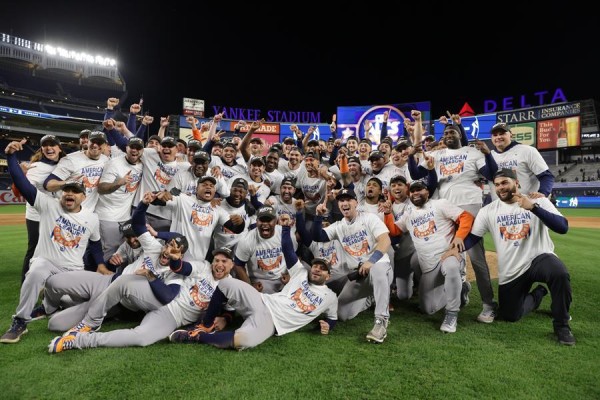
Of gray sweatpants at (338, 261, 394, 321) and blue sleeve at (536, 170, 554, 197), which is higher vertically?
blue sleeve at (536, 170, 554, 197)

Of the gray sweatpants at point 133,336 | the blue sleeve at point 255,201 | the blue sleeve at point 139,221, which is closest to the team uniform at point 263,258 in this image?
the blue sleeve at point 255,201

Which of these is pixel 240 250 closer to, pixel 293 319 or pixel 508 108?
pixel 293 319

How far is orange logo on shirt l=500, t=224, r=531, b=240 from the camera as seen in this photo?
4477 mm

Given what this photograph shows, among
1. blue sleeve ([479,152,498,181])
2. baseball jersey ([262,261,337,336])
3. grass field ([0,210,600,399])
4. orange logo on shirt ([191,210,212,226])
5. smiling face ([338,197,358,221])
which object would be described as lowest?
grass field ([0,210,600,399])

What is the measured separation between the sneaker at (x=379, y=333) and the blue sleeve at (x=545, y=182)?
276 cm

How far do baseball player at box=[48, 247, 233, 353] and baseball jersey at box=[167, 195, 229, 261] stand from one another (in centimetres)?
59

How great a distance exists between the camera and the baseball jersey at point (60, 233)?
4372mm

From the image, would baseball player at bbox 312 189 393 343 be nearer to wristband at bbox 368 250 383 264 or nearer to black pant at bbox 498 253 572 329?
wristband at bbox 368 250 383 264

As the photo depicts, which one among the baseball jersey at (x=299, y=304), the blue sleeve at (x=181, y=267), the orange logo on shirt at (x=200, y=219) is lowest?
the baseball jersey at (x=299, y=304)

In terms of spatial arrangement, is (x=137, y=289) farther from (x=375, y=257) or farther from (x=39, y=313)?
(x=375, y=257)

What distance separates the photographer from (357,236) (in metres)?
5.11

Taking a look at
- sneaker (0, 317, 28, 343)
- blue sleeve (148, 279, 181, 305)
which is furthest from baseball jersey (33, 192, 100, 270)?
blue sleeve (148, 279, 181, 305)

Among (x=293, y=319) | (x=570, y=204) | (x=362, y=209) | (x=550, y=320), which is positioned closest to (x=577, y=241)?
(x=550, y=320)

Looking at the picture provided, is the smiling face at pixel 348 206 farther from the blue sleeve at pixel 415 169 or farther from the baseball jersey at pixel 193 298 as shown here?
the baseball jersey at pixel 193 298
